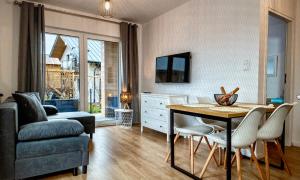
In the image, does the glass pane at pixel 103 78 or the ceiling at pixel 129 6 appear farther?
the glass pane at pixel 103 78

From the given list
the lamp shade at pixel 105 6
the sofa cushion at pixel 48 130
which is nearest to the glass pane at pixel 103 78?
the lamp shade at pixel 105 6

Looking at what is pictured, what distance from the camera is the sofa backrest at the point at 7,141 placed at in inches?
69.4

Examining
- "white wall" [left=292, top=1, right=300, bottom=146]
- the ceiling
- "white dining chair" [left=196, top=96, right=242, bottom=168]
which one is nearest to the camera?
"white dining chair" [left=196, top=96, right=242, bottom=168]

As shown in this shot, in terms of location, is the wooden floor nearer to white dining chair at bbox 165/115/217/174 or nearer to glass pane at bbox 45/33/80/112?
white dining chair at bbox 165/115/217/174

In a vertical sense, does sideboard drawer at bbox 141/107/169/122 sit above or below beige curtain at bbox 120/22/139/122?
below

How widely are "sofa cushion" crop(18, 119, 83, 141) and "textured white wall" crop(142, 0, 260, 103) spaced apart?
88.1 inches

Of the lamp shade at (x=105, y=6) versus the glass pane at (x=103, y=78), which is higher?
the lamp shade at (x=105, y=6)

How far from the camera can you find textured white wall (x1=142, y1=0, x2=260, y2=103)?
2725 millimetres

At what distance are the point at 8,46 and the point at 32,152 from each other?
8.59 feet

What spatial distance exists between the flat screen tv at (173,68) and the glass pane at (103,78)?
1217 mm

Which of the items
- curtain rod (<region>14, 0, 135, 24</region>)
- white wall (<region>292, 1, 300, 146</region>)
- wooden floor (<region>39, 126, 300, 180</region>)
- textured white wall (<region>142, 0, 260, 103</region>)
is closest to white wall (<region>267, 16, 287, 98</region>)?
white wall (<region>292, 1, 300, 146</region>)

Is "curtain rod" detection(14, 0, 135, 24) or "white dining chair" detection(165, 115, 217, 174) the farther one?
"curtain rod" detection(14, 0, 135, 24)

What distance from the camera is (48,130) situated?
6.59ft

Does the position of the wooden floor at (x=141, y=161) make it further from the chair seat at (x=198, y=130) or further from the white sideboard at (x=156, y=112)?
the chair seat at (x=198, y=130)
